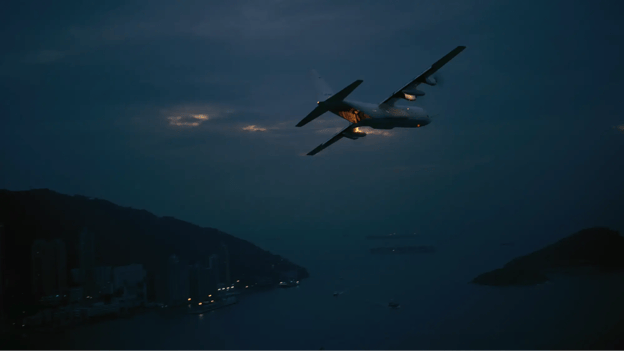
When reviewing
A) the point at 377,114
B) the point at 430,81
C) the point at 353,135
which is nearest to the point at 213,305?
the point at 353,135

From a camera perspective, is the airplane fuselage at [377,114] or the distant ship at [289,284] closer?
the airplane fuselage at [377,114]

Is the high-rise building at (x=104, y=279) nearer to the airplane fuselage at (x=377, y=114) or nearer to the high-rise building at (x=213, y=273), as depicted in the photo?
the high-rise building at (x=213, y=273)

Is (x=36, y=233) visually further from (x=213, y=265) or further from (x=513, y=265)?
(x=513, y=265)

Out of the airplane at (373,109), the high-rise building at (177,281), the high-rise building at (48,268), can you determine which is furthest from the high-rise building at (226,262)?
the airplane at (373,109)

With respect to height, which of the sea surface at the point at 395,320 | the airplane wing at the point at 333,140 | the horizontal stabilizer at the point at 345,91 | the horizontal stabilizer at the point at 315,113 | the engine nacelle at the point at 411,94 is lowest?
the sea surface at the point at 395,320

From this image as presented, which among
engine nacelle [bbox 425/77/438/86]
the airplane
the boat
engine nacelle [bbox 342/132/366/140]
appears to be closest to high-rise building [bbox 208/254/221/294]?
the boat

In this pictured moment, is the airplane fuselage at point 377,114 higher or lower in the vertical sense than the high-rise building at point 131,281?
higher

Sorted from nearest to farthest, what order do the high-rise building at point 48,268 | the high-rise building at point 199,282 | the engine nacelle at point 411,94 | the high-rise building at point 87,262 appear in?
1. the engine nacelle at point 411,94
2. the high-rise building at point 48,268
3. the high-rise building at point 87,262
4. the high-rise building at point 199,282
